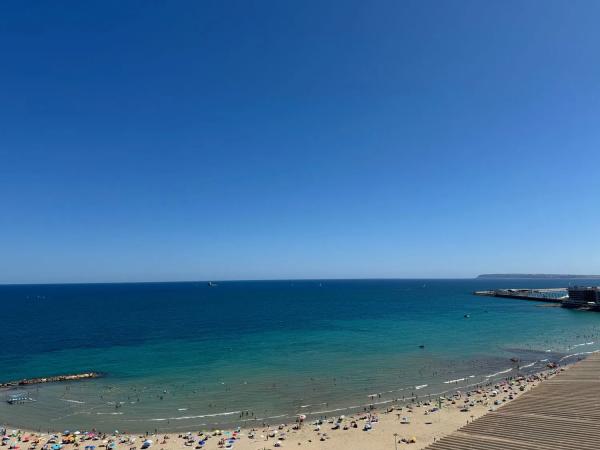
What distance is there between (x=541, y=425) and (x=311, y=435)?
54.9 feet

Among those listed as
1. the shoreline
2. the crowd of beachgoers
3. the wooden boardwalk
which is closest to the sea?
the shoreline

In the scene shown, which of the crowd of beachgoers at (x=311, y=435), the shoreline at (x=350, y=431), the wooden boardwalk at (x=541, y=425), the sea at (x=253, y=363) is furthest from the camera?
the sea at (x=253, y=363)

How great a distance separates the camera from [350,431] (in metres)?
31.6

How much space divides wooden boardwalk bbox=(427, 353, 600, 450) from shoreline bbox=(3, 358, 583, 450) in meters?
5.11

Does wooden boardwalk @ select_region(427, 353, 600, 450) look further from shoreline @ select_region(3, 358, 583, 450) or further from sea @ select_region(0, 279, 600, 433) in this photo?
sea @ select_region(0, 279, 600, 433)

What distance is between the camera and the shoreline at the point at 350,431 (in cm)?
2939

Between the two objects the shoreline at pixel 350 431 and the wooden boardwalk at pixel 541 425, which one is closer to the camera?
the wooden boardwalk at pixel 541 425

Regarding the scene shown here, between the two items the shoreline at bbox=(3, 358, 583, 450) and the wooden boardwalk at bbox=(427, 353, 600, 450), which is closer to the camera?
the wooden boardwalk at bbox=(427, 353, 600, 450)

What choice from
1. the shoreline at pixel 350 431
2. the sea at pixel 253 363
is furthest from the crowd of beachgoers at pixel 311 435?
the sea at pixel 253 363

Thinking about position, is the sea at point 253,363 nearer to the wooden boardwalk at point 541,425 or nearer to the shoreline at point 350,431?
the shoreline at point 350,431

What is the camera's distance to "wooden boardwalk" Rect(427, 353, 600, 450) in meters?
21.6

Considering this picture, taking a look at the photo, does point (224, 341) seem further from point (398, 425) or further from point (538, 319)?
point (538, 319)

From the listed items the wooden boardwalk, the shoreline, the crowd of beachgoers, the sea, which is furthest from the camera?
the sea

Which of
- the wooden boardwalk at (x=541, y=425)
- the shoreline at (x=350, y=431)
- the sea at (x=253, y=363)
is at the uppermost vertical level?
the wooden boardwalk at (x=541, y=425)
